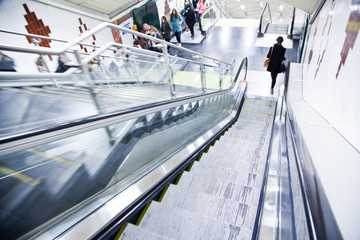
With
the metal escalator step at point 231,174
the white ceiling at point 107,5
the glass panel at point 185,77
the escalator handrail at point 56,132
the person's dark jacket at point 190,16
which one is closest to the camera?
the escalator handrail at point 56,132

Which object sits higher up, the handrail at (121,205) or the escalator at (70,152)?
the escalator at (70,152)

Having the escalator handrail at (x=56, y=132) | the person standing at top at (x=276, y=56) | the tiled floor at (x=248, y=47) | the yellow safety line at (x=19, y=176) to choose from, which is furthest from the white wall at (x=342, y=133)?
the tiled floor at (x=248, y=47)

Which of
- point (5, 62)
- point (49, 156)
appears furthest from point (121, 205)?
point (5, 62)

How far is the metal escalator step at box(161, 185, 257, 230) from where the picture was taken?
4.75 feet

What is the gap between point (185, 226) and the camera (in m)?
1.40

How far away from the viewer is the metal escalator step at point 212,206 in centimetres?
145

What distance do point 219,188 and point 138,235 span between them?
81 centimetres

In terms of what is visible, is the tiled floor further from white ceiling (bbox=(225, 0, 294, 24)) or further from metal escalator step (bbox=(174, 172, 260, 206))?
white ceiling (bbox=(225, 0, 294, 24))

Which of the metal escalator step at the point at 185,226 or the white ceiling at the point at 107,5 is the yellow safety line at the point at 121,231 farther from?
the white ceiling at the point at 107,5

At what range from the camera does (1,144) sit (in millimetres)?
1032

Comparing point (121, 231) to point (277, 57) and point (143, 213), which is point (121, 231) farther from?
point (277, 57)

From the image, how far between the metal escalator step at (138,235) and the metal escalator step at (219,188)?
1.33 ft

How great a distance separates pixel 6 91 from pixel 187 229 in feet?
6.42

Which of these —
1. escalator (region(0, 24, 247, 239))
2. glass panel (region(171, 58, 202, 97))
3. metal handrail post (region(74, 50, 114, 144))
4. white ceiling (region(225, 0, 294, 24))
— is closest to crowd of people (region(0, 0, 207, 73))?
metal handrail post (region(74, 50, 114, 144))
